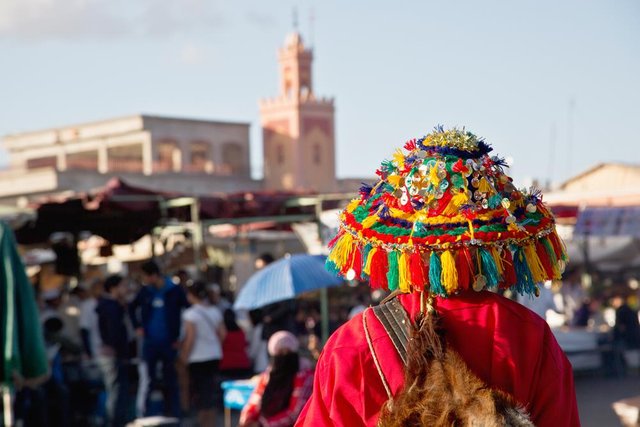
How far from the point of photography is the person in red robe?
9.71ft

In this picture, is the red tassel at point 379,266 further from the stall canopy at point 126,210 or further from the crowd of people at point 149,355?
the stall canopy at point 126,210

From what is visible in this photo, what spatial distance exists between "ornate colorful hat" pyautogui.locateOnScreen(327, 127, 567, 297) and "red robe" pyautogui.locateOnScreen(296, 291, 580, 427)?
12 centimetres

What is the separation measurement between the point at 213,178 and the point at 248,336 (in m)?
56.4

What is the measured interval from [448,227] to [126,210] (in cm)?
1162

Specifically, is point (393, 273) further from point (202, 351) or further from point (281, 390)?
point (202, 351)

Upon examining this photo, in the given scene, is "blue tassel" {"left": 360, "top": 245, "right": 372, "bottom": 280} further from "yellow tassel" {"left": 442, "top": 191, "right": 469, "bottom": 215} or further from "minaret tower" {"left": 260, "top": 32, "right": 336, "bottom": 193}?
"minaret tower" {"left": 260, "top": 32, "right": 336, "bottom": 193}

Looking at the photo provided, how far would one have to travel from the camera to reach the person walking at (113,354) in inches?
464

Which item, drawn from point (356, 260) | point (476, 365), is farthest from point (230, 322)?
point (476, 365)

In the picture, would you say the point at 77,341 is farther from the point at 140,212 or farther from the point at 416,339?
the point at 416,339

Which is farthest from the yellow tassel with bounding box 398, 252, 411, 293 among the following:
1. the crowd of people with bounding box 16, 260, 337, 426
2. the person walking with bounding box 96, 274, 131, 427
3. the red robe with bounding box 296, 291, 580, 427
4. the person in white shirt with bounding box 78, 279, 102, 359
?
the person in white shirt with bounding box 78, 279, 102, 359

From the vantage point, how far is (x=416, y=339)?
9.59 ft

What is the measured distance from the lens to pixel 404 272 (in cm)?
314

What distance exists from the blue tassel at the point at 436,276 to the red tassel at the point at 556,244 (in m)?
0.39

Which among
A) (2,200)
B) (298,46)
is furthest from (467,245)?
(298,46)
